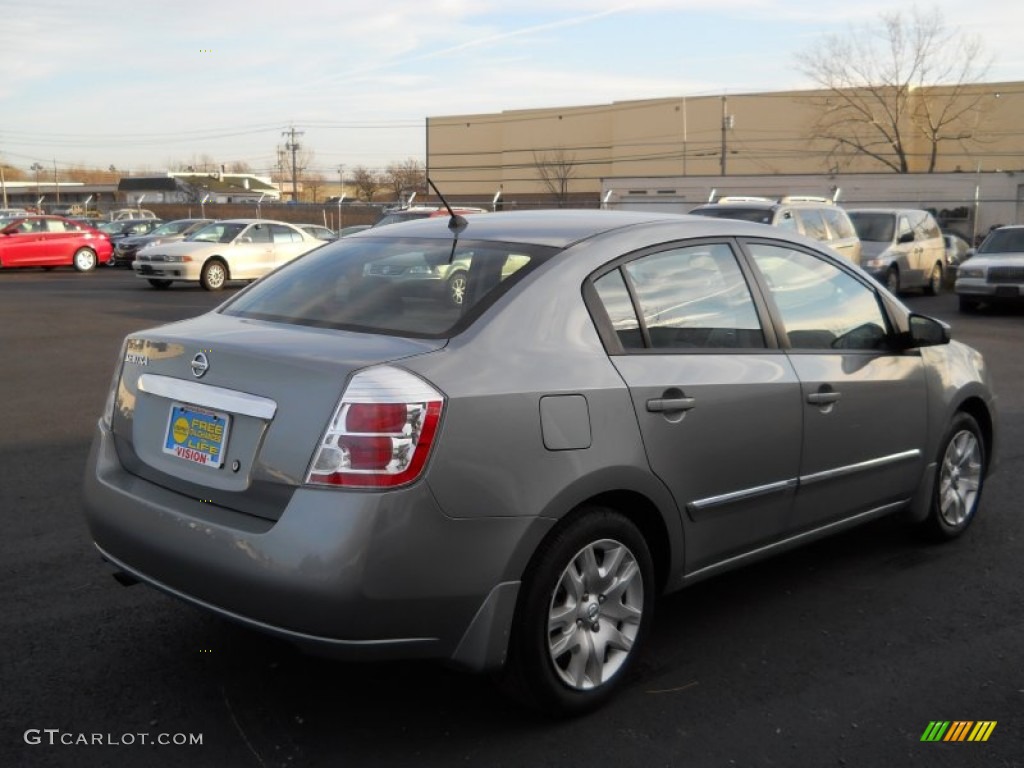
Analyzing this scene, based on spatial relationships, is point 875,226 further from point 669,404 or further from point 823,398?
point 669,404

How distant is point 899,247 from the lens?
20891mm

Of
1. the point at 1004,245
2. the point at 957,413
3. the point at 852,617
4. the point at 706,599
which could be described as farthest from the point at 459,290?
the point at 1004,245

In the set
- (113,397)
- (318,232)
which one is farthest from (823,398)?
(318,232)

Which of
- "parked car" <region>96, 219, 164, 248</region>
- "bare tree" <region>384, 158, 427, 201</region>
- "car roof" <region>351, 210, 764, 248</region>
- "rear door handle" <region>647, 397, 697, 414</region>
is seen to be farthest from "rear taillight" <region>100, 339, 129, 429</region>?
"bare tree" <region>384, 158, 427, 201</region>

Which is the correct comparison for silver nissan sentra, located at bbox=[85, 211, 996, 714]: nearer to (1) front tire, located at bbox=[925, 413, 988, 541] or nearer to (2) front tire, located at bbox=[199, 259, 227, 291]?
(1) front tire, located at bbox=[925, 413, 988, 541]

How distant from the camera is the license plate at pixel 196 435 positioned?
3.41 m

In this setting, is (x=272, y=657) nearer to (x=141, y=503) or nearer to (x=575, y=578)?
(x=141, y=503)

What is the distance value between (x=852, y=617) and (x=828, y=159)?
68.6m

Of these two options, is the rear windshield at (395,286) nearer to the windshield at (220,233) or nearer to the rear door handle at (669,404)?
the rear door handle at (669,404)

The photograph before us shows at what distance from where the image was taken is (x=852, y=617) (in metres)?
4.55

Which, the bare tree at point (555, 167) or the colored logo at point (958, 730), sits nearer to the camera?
the colored logo at point (958, 730)

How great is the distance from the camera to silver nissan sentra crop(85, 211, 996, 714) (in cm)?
315

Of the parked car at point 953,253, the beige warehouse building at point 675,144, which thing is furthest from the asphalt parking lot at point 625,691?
the beige warehouse building at point 675,144

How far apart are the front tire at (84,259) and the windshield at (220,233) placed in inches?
317
